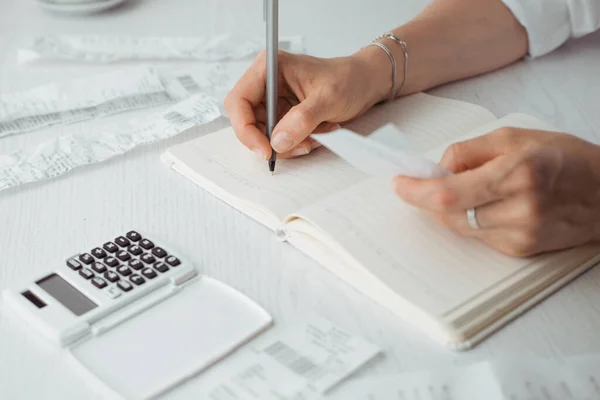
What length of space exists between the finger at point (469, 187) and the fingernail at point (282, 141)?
8.3 inches

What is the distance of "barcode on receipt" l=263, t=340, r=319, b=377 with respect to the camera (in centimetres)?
64

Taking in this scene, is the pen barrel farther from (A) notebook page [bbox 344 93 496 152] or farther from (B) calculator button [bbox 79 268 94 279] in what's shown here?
(B) calculator button [bbox 79 268 94 279]

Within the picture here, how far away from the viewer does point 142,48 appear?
4.15ft

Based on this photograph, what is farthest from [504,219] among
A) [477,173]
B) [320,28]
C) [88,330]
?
[320,28]

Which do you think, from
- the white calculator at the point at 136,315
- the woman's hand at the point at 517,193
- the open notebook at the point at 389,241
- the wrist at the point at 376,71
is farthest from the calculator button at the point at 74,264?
the wrist at the point at 376,71

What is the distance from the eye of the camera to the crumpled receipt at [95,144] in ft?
3.10

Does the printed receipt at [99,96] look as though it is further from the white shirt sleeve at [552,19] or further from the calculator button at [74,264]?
the white shirt sleeve at [552,19]

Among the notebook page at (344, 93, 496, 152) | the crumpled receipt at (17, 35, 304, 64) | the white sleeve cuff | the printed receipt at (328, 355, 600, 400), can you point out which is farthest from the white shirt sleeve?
the printed receipt at (328, 355, 600, 400)

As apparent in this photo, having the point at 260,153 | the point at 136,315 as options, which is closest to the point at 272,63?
the point at 260,153

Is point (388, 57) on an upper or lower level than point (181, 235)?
upper

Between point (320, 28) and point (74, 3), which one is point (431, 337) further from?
point (74, 3)

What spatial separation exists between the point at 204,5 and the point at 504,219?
91cm

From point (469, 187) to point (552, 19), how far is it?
1.97ft

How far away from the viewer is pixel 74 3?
1.40m
